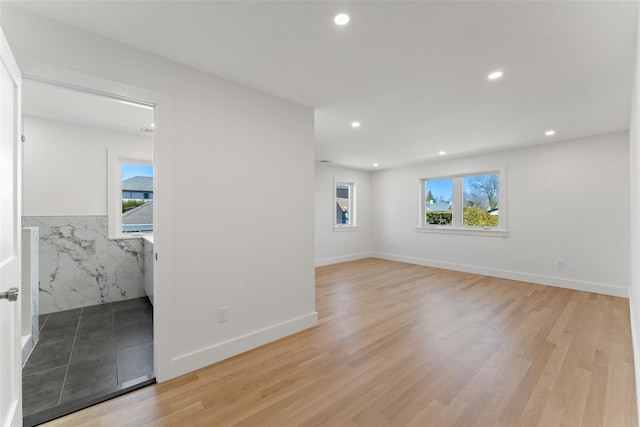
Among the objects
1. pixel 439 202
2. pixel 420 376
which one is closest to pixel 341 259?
pixel 439 202

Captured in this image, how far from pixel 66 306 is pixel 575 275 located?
24.1 ft

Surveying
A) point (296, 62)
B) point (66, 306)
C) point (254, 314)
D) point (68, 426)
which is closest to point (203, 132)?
point (296, 62)

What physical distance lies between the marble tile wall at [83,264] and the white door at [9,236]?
Answer: 246cm

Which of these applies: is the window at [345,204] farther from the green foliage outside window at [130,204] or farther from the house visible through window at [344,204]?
the green foliage outside window at [130,204]

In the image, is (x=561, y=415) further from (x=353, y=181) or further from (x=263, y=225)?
(x=353, y=181)

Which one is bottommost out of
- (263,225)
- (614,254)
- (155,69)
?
(614,254)

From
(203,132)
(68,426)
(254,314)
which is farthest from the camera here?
(254,314)

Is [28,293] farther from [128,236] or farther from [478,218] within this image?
[478,218]

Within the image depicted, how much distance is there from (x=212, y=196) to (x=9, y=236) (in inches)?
45.6

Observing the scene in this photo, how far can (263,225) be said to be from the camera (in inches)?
102

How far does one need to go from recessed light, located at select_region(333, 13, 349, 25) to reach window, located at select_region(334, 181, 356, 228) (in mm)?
5194

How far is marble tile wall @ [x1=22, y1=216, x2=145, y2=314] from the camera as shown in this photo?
332cm

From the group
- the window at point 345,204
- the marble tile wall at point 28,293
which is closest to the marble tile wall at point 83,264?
the marble tile wall at point 28,293

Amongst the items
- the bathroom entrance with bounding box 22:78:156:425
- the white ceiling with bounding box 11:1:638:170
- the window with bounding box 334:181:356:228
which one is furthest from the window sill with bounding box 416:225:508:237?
the bathroom entrance with bounding box 22:78:156:425
